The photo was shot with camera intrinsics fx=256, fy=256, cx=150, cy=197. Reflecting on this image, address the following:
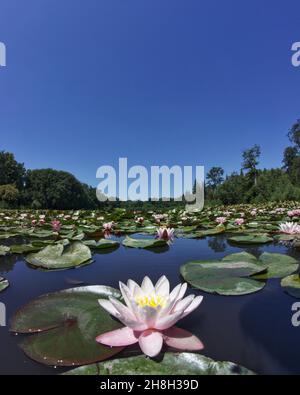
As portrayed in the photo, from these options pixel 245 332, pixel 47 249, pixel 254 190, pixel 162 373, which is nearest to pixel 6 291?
pixel 47 249

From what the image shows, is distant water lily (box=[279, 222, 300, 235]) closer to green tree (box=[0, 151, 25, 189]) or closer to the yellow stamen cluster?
the yellow stamen cluster

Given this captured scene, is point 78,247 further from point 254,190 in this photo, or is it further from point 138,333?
point 254,190

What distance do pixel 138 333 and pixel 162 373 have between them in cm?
14

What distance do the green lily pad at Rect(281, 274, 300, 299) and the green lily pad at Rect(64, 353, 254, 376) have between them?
0.52 metres

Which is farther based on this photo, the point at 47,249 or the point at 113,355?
the point at 47,249

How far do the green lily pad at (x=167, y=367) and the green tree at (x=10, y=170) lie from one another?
96.9 ft

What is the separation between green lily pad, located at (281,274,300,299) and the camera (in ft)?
3.09

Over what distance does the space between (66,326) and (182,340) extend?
35 centimetres

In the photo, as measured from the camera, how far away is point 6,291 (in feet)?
3.54

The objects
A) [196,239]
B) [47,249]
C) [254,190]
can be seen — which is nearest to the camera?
[47,249]

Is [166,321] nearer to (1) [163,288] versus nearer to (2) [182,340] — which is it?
(2) [182,340]

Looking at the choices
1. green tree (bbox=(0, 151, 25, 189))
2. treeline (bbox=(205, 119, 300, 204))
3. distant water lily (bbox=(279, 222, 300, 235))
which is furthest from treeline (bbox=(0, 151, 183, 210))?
distant water lily (bbox=(279, 222, 300, 235))

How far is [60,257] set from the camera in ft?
5.06
